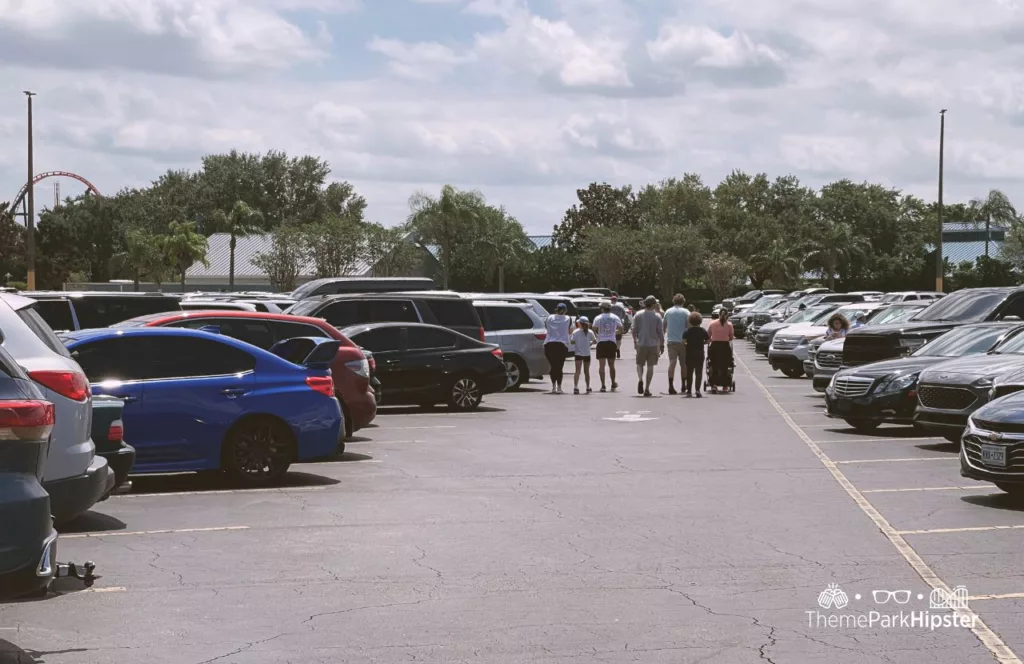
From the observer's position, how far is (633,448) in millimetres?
17422

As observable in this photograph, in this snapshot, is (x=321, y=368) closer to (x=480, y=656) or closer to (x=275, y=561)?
(x=275, y=561)

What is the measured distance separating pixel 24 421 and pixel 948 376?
12315 millimetres

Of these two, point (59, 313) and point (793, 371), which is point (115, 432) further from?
point (793, 371)

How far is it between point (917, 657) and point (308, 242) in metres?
76.7

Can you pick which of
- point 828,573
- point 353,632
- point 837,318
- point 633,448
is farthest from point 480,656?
point 837,318

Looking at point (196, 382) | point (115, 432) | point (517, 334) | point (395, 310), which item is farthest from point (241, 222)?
point (115, 432)

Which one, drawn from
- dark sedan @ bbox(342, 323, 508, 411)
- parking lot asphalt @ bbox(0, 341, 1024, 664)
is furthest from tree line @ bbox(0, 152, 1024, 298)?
parking lot asphalt @ bbox(0, 341, 1024, 664)

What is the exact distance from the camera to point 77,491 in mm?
8406

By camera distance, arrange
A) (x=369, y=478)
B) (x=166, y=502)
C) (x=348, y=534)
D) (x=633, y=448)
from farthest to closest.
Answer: (x=633, y=448)
(x=369, y=478)
(x=166, y=502)
(x=348, y=534)

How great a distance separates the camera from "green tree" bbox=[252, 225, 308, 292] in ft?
271

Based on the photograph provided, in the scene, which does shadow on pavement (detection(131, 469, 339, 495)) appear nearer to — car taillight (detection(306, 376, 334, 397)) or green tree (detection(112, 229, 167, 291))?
car taillight (detection(306, 376, 334, 397))

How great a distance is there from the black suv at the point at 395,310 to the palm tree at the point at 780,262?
79666 millimetres

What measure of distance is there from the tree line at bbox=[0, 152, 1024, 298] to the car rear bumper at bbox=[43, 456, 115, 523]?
69.7 metres

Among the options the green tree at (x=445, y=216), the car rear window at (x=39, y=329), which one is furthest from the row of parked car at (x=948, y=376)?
the green tree at (x=445, y=216)
